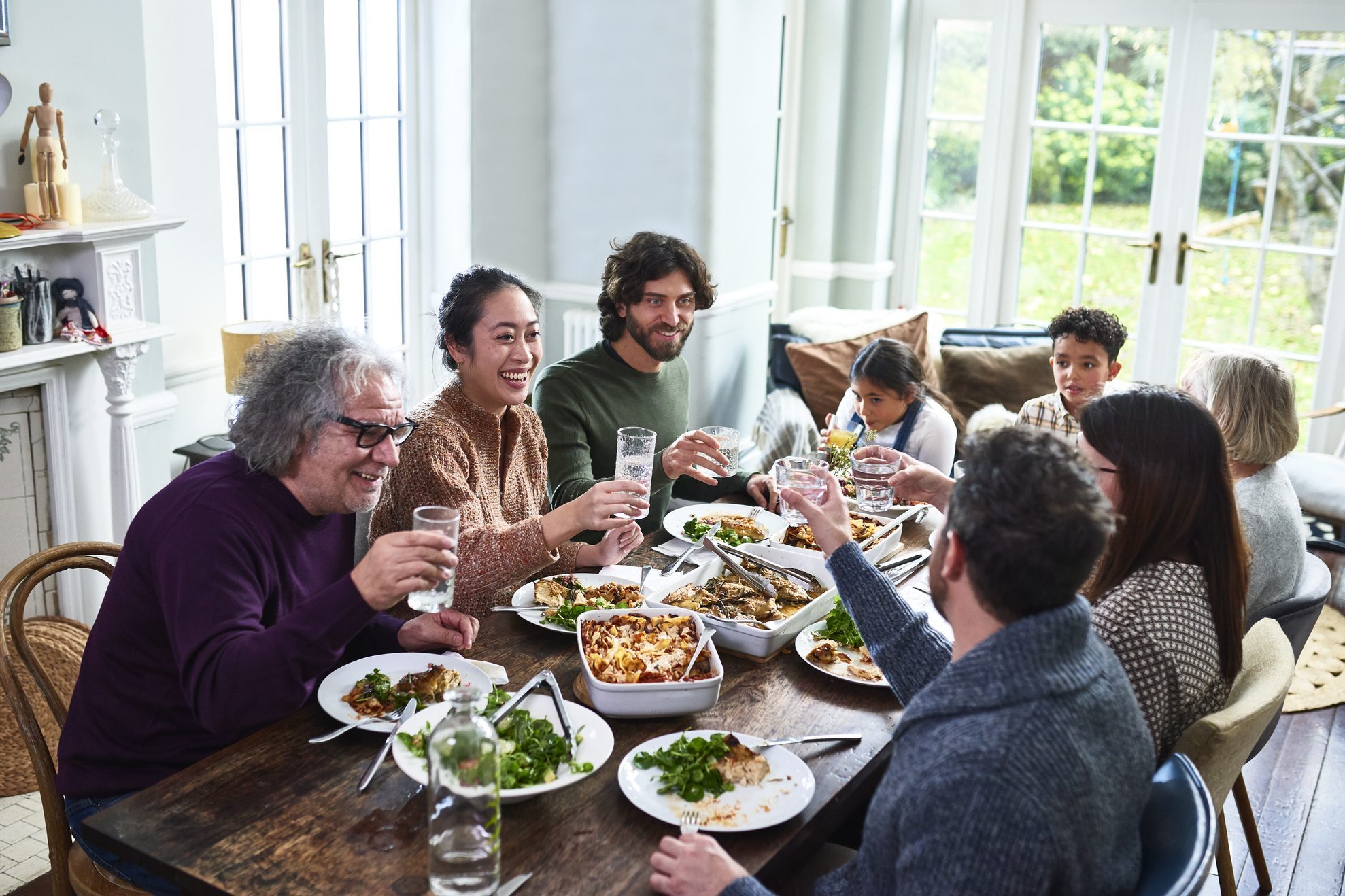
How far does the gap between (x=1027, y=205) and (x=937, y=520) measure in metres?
3.33

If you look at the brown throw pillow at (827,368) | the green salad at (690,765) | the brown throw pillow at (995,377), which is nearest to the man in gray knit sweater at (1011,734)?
the green salad at (690,765)

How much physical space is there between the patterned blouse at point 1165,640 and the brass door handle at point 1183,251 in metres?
4.02

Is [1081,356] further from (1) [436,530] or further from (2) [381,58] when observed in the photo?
(2) [381,58]

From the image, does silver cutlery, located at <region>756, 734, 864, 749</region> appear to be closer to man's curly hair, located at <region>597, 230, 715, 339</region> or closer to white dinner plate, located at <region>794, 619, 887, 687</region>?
white dinner plate, located at <region>794, 619, 887, 687</region>

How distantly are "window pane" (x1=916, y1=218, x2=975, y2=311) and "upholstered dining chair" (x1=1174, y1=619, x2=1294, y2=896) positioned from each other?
3.99 m

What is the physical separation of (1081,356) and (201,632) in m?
2.52

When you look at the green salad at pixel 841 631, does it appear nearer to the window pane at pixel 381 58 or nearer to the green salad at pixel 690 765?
the green salad at pixel 690 765

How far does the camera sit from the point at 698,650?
1816mm

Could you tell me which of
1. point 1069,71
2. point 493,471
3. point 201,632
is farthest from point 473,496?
point 1069,71

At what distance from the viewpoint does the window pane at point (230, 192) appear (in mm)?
3930

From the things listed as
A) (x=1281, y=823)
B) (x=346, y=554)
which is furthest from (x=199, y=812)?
(x=1281, y=823)

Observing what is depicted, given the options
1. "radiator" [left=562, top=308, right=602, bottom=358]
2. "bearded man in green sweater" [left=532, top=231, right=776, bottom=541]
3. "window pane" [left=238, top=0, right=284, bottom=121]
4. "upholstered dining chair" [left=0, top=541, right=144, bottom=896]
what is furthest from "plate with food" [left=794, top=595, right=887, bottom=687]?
"window pane" [left=238, top=0, right=284, bottom=121]

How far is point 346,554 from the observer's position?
6.79 ft

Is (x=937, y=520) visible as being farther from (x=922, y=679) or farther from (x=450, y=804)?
(x=450, y=804)
